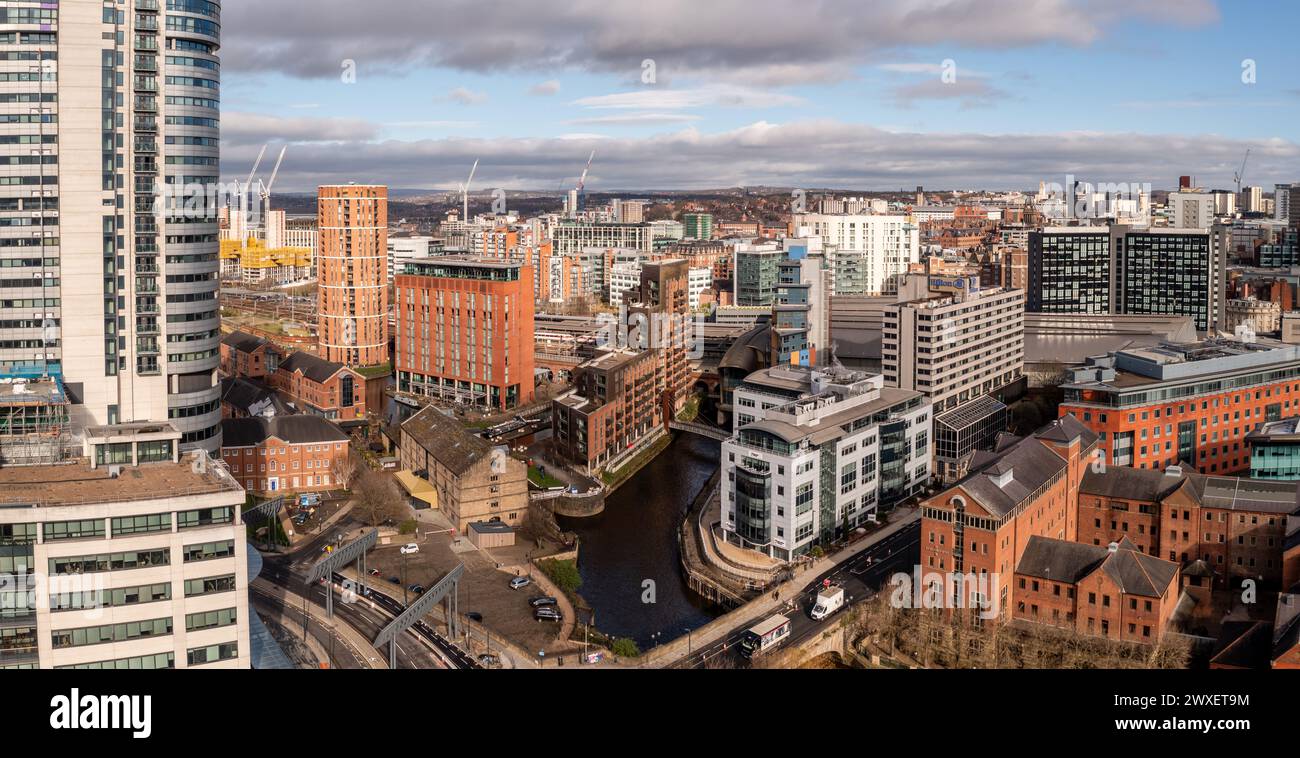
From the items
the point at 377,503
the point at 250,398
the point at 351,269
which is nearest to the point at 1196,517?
the point at 377,503

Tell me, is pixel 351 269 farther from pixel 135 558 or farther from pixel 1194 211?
pixel 1194 211

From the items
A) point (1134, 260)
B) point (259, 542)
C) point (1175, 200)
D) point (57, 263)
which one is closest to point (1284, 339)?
point (1134, 260)

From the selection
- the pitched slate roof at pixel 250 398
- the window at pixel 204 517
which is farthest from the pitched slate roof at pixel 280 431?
the window at pixel 204 517

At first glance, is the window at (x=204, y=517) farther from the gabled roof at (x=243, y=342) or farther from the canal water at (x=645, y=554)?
the gabled roof at (x=243, y=342)

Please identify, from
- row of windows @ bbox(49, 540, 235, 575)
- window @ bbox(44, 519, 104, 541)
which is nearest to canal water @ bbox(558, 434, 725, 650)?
row of windows @ bbox(49, 540, 235, 575)
